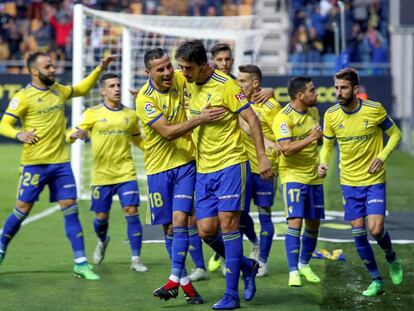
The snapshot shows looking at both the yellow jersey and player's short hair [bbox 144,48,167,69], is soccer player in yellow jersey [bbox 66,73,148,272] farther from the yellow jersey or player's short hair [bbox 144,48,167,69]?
player's short hair [bbox 144,48,167,69]

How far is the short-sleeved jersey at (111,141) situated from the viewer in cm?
1154

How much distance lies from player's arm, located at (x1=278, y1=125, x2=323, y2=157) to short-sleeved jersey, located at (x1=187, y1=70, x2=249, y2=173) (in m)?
1.16

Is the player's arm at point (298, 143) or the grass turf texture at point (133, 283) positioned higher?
the player's arm at point (298, 143)

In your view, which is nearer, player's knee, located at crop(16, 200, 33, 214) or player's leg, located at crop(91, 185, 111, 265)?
player's knee, located at crop(16, 200, 33, 214)

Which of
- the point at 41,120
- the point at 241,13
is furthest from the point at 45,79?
the point at 241,13

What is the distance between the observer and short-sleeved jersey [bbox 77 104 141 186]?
454 inches

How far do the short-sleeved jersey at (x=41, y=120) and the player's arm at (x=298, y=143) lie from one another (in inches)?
92.8

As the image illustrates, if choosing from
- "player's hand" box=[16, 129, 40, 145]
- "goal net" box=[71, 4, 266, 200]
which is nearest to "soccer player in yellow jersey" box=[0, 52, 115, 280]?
"player's hand" box=[16, 129, 40, 145]

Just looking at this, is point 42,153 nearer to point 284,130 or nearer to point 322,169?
point 284,130

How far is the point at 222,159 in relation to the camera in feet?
29.2

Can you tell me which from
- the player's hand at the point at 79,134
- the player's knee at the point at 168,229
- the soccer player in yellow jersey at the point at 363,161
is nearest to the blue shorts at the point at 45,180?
the player's hand at the point at 79,134

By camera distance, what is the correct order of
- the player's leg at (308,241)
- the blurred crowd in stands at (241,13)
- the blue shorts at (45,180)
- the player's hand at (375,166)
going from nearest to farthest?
the player's hand at (375,166) < the player's leg at (308,241) < the blue shorts at (45,180) < the blurred crowd in stands at (241,13)

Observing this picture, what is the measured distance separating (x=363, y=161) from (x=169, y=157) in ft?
6.18

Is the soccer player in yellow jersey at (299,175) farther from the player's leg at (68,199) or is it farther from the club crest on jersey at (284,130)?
the player's leg at (68,199)
